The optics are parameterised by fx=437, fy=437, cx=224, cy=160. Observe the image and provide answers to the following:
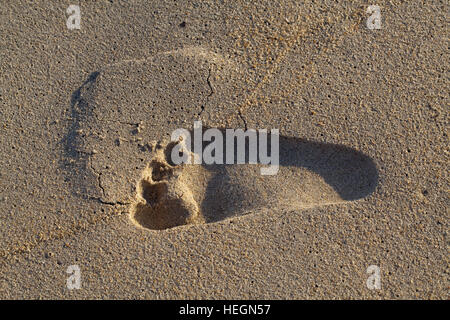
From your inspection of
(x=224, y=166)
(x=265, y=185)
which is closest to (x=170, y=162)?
(x=224, y=166)

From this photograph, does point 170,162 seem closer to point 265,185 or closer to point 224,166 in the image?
point 224,166

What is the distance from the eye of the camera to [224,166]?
2.04m

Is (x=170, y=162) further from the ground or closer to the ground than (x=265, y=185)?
further from the ground

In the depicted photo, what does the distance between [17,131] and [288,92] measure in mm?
1276

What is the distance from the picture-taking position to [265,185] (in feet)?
6.57

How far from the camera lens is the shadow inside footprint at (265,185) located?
197cm

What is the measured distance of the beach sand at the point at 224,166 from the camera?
6.19 feet

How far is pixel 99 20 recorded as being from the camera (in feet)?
7.02

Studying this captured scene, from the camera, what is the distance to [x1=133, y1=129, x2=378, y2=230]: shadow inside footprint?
1.97 meters

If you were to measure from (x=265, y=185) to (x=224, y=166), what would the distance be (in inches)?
8.3

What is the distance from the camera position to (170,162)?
202 centimetres

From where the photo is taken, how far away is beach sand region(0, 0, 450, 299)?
6.19 ft

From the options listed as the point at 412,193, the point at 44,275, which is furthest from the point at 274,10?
the point at 44,275
